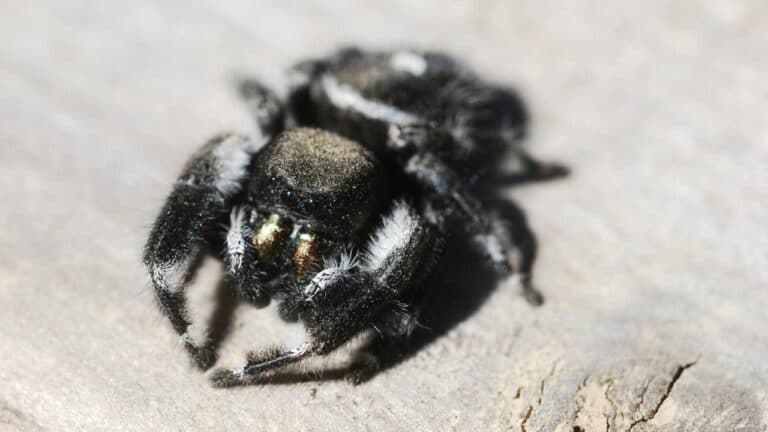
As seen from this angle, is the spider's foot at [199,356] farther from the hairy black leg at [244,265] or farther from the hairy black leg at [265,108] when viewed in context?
the hairy black leg at [265,108]

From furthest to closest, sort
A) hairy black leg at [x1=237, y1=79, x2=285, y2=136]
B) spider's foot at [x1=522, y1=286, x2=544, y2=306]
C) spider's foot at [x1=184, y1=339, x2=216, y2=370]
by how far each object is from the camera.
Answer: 1. hairy black leg at [x1=237, y1=79, x2=285, y2=136]
2. spider's foot at [x1=522, y1=286, x2=544, y2=306]
3. spider's foot at [x1=184, y1=339, x2=216, y2=370]

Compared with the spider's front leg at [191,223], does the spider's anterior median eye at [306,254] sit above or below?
above

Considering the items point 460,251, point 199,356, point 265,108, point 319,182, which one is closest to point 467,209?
point 460,251

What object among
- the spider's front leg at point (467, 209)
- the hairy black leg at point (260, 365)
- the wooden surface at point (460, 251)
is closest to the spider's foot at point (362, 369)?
the wooden surface at point (460, 251)

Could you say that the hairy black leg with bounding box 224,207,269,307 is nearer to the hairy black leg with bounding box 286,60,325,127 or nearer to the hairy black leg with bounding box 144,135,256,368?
the hairy black leg with bounding box 144,135,256,368

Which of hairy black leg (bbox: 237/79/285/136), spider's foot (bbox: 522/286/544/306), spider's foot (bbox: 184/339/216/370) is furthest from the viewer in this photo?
hairy black leg (bbox: 237/79/285/136)

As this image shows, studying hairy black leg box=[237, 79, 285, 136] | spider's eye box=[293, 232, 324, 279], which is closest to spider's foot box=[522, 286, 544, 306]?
spider's eye box=[293, 232, 324, 279]

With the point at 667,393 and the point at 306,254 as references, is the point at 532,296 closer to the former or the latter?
the point at 667,393
